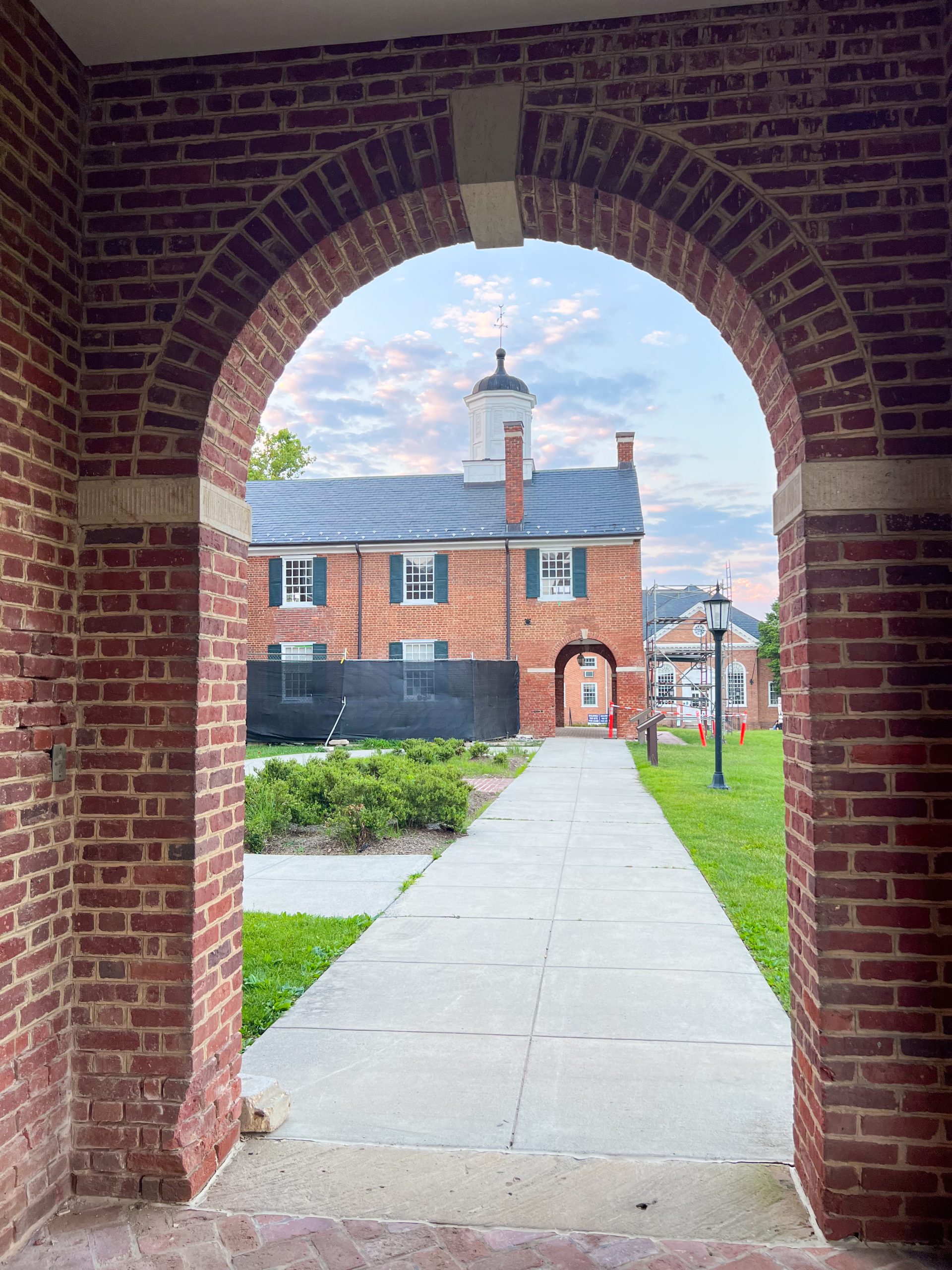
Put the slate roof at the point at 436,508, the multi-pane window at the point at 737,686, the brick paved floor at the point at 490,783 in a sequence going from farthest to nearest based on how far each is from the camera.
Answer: the multi-pane window at the point at 737,686 < the slate roof at the point at 436,508 < the brick paved floor at the point at 490,783

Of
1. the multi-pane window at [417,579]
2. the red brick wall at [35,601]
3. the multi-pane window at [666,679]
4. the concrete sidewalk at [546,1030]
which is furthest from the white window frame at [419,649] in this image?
the red brick wall at [35,601]

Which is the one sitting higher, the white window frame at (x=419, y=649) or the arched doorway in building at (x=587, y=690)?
the white window frame at (x=419, y=649)

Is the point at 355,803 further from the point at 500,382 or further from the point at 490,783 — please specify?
the point at 500,382

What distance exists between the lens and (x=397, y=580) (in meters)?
25.4

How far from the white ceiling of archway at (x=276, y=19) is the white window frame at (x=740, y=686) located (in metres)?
42.7

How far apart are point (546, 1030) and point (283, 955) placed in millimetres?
1920

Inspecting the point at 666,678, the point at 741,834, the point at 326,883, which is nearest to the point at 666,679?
the point at 666,678

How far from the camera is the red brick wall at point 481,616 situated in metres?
23.9

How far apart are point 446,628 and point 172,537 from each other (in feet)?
71.7

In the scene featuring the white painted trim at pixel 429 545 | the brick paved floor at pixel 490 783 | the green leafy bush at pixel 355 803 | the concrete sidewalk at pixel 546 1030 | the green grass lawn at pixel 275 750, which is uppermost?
the white painted trim at pixel 429 545

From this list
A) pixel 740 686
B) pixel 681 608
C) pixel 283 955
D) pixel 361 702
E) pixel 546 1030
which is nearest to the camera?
pixel 546 1030

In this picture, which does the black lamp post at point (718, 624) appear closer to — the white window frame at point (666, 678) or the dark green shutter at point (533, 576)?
the dark green shutter at point (533, 576)

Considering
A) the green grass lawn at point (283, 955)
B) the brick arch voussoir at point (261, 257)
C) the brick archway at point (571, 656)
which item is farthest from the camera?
the brick archway at point (571, 656)

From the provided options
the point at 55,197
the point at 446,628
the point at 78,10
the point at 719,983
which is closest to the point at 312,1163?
the point at 719,983
